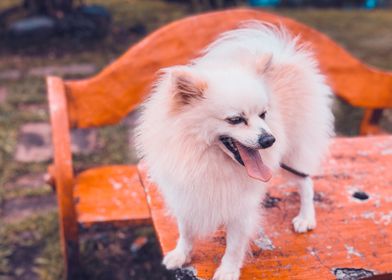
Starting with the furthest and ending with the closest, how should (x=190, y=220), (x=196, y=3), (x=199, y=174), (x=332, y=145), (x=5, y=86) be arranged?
1. (x=196, y=3)
2. (x=5, y=86)
3. (x=332, y=145)
4. (x=190, y=220)
5. (x=199, y=174)

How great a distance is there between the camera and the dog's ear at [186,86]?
4.68 ft

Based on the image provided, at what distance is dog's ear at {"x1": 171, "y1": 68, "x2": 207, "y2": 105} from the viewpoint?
143 cm

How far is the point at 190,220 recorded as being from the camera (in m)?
1.66

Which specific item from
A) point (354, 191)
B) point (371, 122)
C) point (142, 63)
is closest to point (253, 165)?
point (354, 191)

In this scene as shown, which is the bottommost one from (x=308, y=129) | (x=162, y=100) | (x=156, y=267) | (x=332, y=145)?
(x=156, y=267)

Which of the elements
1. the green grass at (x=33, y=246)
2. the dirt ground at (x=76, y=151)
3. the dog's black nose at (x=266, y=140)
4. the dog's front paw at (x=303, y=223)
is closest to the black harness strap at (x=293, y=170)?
the dog's front paw at (x=303, y=223)

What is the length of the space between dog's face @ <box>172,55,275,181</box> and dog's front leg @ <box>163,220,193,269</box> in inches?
14.8

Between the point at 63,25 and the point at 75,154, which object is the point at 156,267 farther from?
the point at 63,25

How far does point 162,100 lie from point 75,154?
2.29 meters

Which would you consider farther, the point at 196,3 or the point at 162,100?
the point at 196,3

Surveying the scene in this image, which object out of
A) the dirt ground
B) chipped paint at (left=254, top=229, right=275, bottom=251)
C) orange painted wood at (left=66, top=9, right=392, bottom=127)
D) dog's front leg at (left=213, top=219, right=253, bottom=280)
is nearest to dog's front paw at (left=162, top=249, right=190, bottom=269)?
dog's front leg at (left=213, top=219, right=253, bottom=280)

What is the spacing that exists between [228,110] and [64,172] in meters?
1.01

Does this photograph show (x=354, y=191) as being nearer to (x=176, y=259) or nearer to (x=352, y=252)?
(x=352, y=252)

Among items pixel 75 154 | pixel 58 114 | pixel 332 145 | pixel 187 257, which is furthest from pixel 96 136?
pixel 187 257
